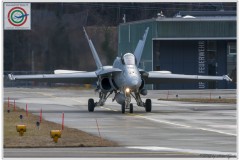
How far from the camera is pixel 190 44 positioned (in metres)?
80.0

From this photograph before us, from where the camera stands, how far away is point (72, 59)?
2667 inches

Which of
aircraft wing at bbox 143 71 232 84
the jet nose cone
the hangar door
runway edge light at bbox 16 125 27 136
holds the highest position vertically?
the hangar door

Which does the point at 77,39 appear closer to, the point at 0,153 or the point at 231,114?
the point at 231,114

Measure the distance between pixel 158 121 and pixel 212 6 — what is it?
194 feet

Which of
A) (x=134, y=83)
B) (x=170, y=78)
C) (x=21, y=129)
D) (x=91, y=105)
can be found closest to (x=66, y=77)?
(x=91, y=105)

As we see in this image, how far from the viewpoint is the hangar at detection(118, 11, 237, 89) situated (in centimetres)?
7800

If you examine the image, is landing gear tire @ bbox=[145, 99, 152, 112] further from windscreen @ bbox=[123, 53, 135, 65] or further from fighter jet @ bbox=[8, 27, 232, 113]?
windscreen @ bbox=[123, 53, 135, 65]

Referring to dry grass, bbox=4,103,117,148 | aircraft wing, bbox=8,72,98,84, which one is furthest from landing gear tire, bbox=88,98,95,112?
dry grass, bbox=4,103,117,148

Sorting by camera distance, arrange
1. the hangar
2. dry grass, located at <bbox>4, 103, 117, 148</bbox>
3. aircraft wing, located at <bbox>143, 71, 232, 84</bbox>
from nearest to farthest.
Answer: dry grass, located at <bbox>4, 103, 117, 148</bbox> < aircraft wing, located at <bbox>143, 71, 232, 84</bbox> < the hangar

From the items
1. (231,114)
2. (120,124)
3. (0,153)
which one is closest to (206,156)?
(0,153)

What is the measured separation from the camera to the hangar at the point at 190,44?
256 ft

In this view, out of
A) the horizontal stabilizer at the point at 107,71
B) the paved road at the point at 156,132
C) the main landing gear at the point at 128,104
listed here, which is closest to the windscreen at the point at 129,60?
the horizontal stabilizer at the point at 107,71

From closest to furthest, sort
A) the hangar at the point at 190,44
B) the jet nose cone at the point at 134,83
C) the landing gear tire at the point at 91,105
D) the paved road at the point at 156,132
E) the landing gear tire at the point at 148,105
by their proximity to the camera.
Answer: the paved road at the point at 156,132, the jet nose cone at the point at 134,83, the landing gear tire at the point at 148,105, the landing gear tire at the point at 91,105, the hangar at the point at 190,44

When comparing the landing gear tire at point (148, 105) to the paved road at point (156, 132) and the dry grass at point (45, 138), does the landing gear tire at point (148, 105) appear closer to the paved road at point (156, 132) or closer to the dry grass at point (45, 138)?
the paved road at point (156, 132)
